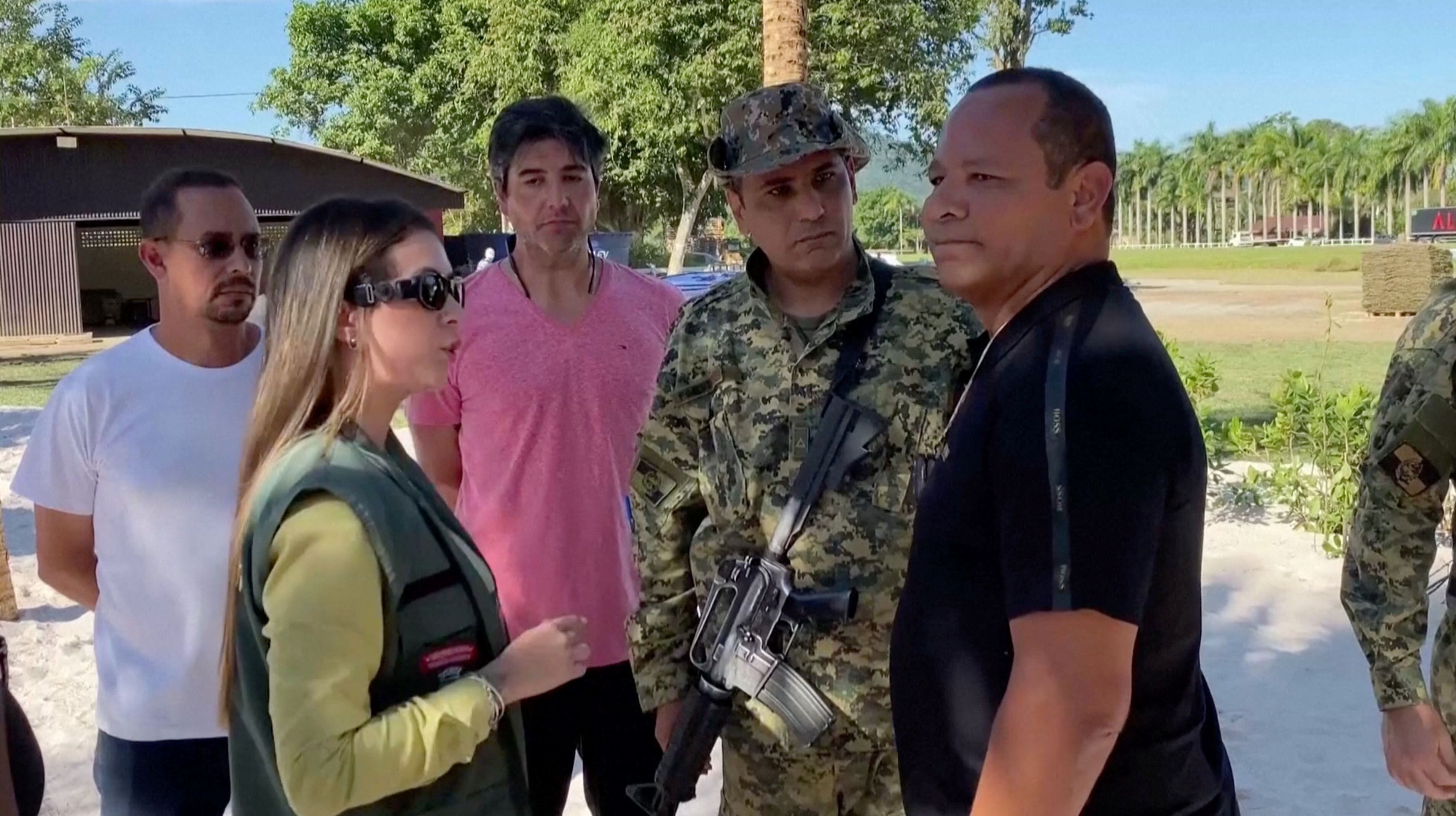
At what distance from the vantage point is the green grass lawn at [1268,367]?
12.3m

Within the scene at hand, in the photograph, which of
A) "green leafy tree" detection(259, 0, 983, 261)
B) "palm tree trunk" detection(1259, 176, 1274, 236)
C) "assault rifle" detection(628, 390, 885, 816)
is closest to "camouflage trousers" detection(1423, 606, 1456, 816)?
"assault rifle" detection(628, 390, 885, 816)

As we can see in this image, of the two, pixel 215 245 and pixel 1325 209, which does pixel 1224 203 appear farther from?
pixel 215 245

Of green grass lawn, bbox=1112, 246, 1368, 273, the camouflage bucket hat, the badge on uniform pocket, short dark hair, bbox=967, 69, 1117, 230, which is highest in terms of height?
green grass lawn, bbox=1112, 246, 1368, 273

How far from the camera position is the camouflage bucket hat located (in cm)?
244

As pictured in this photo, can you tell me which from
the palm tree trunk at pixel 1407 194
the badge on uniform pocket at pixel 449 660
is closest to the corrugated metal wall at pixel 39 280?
the badge on uniform pocket at pixel 449 660

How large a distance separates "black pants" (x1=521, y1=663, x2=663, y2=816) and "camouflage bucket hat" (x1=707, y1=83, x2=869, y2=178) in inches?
49.2

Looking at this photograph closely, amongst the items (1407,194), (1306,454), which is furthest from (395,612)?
(1407,194)

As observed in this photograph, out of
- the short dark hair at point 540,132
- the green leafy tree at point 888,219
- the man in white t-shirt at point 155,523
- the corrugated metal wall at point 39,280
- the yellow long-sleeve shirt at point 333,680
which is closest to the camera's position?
the yellow long-sleeve shirt at point 333,680

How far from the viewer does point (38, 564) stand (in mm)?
2795

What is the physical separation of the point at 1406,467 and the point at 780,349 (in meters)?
1.22

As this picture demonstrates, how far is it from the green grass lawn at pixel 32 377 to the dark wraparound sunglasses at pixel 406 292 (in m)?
13.2

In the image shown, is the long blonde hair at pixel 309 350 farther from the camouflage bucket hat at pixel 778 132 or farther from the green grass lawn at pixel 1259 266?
the green grass lawn at pixel 1259 266

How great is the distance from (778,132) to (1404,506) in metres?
1.43

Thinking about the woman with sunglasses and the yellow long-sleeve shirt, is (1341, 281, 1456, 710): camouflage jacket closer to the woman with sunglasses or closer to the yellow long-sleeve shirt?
the woman with sunglasses
